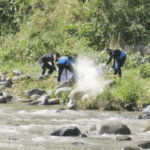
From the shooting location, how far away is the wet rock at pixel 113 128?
7281 mm

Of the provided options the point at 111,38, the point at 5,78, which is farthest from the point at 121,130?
the point at 111,38

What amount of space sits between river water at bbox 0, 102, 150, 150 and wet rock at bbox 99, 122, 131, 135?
5.3 inches

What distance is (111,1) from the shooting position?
67.5ft

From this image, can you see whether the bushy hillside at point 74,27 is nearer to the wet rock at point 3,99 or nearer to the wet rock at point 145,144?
the wet rock at point 3,99

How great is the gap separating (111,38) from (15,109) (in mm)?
10481

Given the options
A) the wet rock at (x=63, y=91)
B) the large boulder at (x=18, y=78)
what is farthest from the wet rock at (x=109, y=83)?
the large boulder at (x=18, y=78)

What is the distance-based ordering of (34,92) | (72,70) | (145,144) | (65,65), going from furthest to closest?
1. (72,70)
2. (65,65)
3. (34,92)
4. (145,144)

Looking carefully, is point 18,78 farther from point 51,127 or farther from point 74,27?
point 51,127

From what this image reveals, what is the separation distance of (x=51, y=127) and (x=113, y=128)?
62.4 inches

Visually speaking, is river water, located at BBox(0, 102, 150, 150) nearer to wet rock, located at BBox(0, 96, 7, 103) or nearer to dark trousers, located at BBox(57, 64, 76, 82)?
wet rock, located at BBox(0, 96, 7, 103)

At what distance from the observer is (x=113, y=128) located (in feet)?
24.0

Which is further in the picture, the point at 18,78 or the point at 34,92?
the point at 18,78

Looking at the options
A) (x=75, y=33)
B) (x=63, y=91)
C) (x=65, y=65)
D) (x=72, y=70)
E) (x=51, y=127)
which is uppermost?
(x=75, y=33)

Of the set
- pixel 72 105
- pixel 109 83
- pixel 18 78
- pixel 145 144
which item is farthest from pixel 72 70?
pixel 145 144
